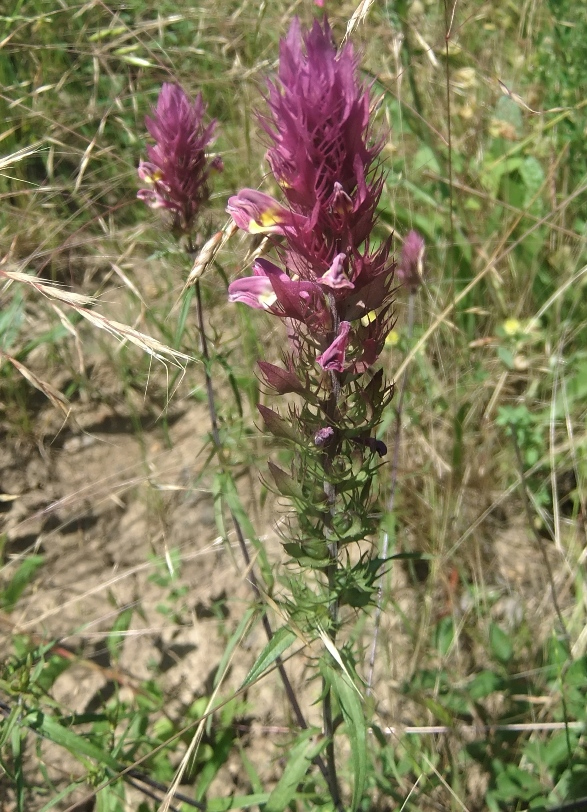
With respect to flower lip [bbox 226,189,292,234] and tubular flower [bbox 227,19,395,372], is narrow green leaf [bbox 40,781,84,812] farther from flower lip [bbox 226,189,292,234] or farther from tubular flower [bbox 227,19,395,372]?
flower lip [bbox 226,189,292,234]

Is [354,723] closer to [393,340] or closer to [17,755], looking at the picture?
[17,755]

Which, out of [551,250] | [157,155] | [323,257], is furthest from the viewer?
[551,250]

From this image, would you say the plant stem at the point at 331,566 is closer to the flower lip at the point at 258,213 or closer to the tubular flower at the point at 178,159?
the flower lip at the point at 258,213

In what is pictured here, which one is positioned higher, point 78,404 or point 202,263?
point 202,263

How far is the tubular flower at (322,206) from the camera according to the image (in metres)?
1.03

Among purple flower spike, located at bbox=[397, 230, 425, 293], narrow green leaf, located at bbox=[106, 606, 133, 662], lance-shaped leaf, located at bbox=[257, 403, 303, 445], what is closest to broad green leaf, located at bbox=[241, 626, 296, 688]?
lance-shaped leaf, located at bbox=[257, 403, 303, 445]

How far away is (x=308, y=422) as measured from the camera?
1.25 metres

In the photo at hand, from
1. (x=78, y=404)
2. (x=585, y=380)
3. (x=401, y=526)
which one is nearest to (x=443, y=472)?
(x=401, y=526)

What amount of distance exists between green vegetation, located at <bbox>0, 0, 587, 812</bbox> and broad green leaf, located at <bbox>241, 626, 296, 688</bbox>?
0.34ft

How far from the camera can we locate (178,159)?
1797mm

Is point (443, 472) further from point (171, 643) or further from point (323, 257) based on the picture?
point (323, 257)

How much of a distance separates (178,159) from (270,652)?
133cm

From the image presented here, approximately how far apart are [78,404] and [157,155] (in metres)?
1.77

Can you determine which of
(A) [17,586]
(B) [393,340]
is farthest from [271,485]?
(A) [17,586]
